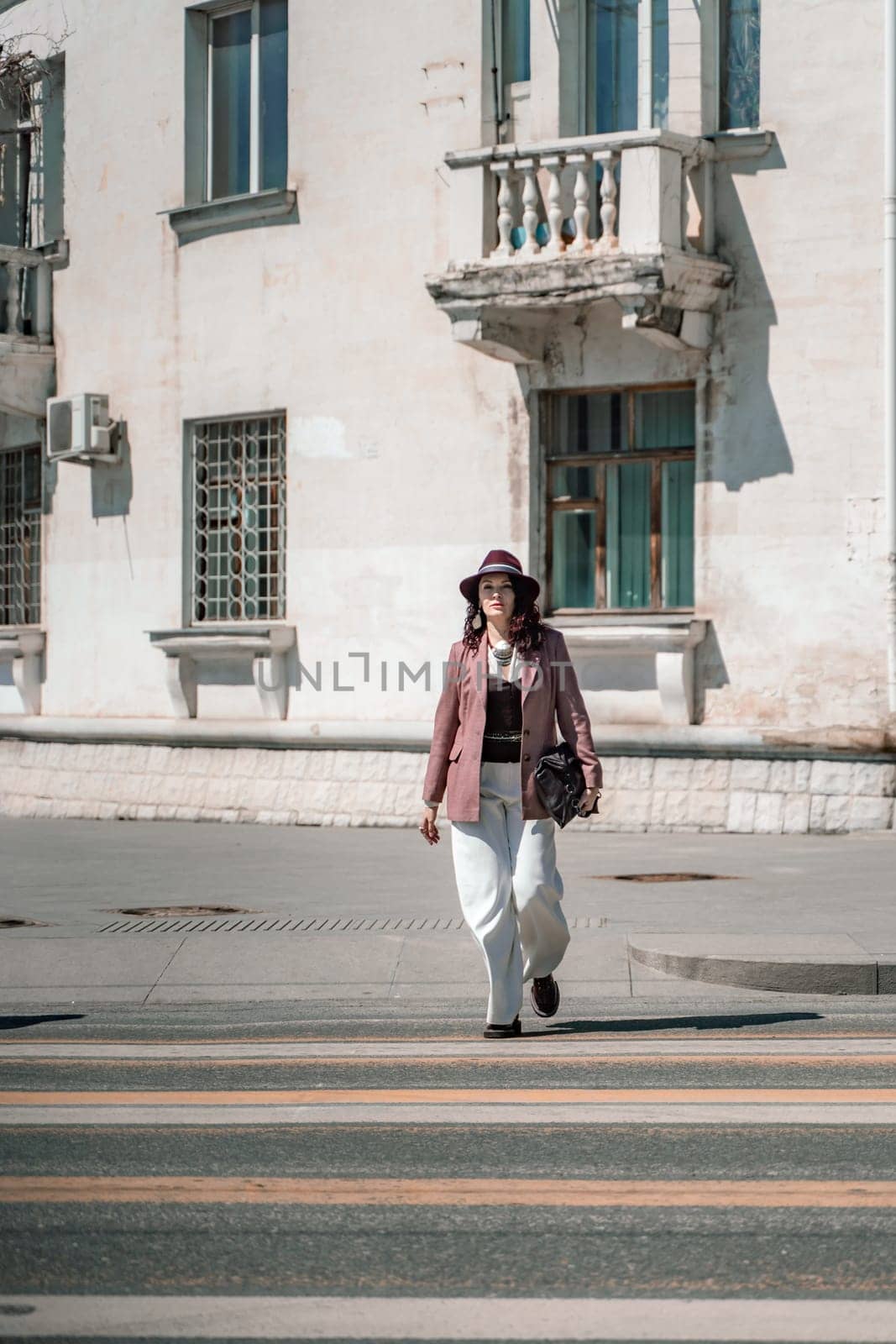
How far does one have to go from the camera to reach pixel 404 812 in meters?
17.7

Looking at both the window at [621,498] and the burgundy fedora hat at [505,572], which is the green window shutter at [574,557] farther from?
the burgundy fedora hat at [505,572]

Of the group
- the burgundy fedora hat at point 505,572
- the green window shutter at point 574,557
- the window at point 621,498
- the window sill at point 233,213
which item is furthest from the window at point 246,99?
the burgundy fedora hat at point 505,572

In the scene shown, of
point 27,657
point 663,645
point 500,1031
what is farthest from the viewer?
point 27,657

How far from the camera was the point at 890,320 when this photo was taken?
15578mm

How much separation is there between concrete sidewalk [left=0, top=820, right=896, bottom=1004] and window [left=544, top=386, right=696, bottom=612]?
3059 millimetres

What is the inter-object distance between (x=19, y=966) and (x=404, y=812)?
319 inches

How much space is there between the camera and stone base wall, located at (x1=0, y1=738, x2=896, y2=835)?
15.8 metres

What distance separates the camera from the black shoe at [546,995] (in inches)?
327

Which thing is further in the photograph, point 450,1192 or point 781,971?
point 781,971

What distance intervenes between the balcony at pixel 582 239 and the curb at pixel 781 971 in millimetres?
7649

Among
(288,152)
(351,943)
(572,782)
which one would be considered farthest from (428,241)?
(572,782)

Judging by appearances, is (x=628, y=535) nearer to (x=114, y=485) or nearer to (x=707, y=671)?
(x=707, y=671)

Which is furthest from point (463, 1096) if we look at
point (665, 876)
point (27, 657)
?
point (27, 657)

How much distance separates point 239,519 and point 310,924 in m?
9.26
